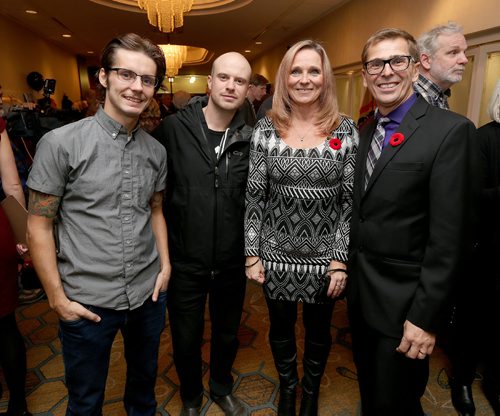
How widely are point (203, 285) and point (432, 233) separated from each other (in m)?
1.02

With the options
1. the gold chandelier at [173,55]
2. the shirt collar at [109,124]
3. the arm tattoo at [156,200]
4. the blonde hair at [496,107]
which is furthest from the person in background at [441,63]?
the gold chandelier at [173,55]

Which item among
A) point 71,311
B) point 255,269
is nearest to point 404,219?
point 255,269

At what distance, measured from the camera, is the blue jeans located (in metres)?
1.30

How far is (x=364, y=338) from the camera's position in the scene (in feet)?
5.00

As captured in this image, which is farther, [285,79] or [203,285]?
[203,285]

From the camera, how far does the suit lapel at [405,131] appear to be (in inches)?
48.4

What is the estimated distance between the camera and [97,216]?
1254 millimetres

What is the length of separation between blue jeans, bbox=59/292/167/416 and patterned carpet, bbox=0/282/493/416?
596mm

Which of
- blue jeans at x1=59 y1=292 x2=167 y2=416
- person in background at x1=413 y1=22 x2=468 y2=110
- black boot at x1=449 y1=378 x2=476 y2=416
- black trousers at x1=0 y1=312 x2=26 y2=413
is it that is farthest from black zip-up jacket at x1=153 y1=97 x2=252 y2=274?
black boot at x1=449 y1=378 x2=476 y2=416

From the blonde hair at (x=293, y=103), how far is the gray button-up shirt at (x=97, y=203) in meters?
0.63

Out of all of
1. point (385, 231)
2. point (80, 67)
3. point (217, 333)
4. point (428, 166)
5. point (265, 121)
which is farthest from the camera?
point (80, 67)

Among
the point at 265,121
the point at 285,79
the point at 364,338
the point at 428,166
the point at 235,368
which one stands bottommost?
the point at 235,368

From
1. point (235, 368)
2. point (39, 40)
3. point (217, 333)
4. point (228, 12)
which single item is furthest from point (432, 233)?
point (39, 40)

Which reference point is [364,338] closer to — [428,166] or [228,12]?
[428,166]
